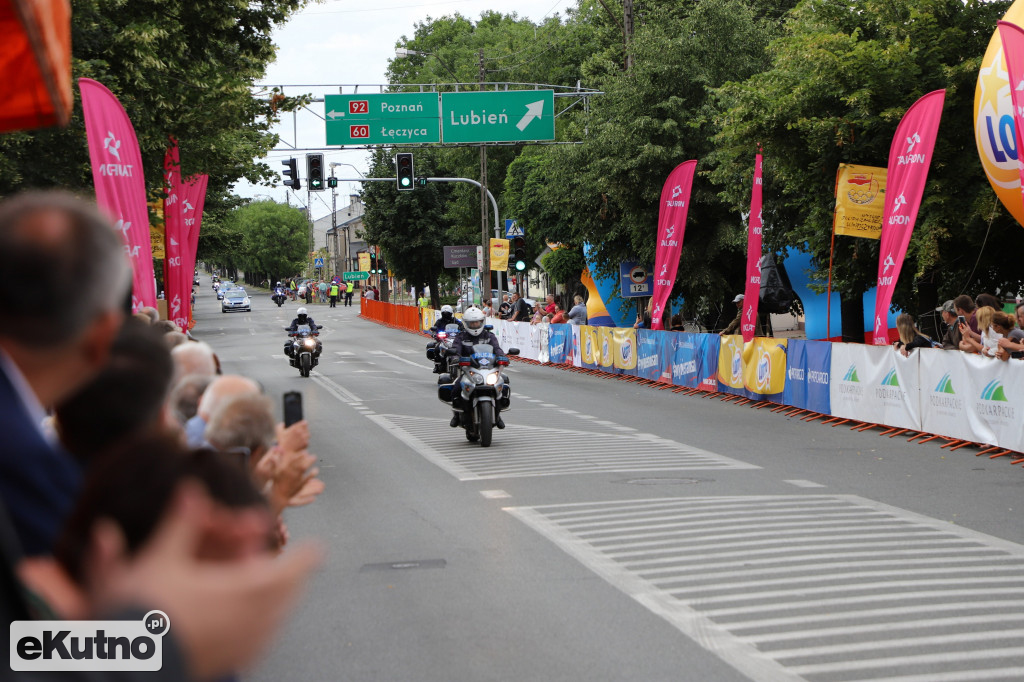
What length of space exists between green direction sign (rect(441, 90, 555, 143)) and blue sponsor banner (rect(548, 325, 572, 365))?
651 centimetres

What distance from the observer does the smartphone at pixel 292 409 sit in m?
3.99

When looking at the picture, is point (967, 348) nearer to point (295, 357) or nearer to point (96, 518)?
point (96, 518)

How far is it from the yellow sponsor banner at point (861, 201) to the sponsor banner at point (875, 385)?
2333 mm

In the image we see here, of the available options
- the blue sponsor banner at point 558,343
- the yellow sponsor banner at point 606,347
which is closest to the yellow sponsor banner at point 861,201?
the yellow sponsor banner at point 606,347

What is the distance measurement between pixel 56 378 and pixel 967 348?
14.6 metres

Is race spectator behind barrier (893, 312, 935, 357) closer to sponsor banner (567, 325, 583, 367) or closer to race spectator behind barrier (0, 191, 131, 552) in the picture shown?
race spectator behind barrier (0, 191, 131, 552)

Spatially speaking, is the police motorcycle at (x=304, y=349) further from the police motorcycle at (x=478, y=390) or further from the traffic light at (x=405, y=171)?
the police motorcycle at (x=478, y=390)

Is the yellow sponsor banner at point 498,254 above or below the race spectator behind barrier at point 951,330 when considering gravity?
above

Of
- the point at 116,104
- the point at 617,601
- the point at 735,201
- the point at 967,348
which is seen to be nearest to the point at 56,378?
the point at 617,601

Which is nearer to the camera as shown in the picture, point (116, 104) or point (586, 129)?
point (116, 104)

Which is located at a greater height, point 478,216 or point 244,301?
point 478,216

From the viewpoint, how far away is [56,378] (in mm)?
1607

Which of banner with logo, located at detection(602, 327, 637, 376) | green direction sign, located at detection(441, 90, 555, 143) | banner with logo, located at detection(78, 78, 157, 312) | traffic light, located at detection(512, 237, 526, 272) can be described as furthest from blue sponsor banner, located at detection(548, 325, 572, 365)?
banner with logo, located at detection(78, 78, 157, 312)

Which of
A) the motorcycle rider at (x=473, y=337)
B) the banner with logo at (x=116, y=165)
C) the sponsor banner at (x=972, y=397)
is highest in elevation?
the banner with logo at (x=116, y=165)
